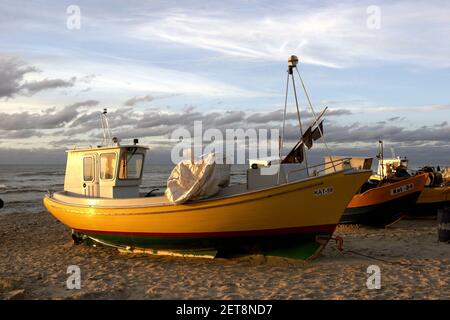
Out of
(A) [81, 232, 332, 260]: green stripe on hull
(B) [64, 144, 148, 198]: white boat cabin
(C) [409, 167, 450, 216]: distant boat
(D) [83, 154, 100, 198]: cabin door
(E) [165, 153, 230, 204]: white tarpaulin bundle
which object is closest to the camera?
(E) [165, 153, 230, 204]: white tarpaulin bundle

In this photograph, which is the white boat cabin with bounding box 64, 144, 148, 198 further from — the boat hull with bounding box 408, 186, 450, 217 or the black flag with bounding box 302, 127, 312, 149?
the boat hull with bounding box 408, 186, 450, 217

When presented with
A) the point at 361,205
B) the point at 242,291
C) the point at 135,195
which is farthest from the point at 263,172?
the point at 361,205

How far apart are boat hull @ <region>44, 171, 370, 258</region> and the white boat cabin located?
5.14ft

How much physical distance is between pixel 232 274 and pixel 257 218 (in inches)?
50.3

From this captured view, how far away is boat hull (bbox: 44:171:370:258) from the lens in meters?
9.51

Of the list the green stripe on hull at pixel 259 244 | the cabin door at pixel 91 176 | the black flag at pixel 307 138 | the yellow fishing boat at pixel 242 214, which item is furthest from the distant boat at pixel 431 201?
the cabin door at pixel 91 176

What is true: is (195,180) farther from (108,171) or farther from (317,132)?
(108,171)

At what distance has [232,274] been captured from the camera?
362 inches

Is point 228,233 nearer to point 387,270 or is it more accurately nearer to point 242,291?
point 242,291

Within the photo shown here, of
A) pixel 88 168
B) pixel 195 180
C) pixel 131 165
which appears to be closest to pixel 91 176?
pixel 88 168

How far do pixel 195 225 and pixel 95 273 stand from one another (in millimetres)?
2325

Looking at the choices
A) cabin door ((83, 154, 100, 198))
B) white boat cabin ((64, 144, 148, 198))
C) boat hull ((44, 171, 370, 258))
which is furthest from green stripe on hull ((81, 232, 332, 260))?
cabin door ((83, 154, 100, 198))

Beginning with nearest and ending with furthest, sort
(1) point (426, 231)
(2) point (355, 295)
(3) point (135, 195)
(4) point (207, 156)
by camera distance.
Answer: (2) point (355, 295) < (4) point (207, 156) < (3) point (135, 195) < (1) point (426, 231)

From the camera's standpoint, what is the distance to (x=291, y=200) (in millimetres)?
9500
